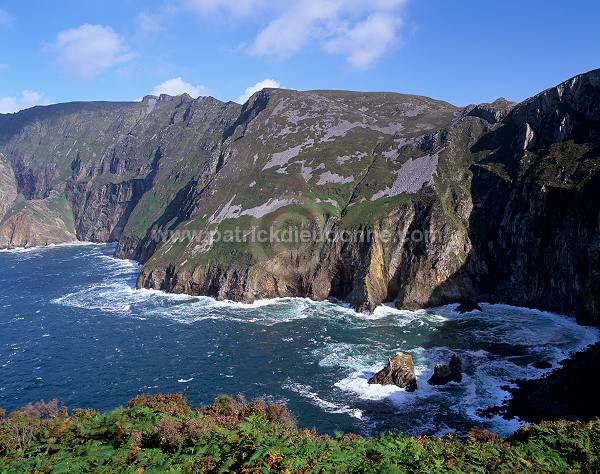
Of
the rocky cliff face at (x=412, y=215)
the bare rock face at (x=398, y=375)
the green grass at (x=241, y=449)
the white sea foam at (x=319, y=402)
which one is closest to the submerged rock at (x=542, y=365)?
the bare rock face at (x=398, y=375)

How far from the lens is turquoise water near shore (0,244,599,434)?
2132 inches

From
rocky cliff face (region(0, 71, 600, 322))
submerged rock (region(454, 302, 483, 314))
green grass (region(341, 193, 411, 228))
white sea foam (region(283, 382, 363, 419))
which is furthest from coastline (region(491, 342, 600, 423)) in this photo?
green grass (region(341, 193, 411, 228))

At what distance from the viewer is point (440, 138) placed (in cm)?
12338

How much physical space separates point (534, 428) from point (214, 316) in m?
71.5

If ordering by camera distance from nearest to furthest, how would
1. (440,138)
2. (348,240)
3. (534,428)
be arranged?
(534,428), (348,240), (440,138)

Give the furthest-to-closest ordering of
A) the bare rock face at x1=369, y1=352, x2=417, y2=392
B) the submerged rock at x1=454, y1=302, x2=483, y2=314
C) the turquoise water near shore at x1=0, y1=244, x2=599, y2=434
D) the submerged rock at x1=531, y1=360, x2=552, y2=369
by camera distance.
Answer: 1. the submerged rock at x1=454, y1=302, x2=483, y2=314
2. the submerged rock at x1=531, y1=360, x2=552, y2=369
3. the bare rock face at x1=369, y1=352, x2=417, y2=392
4. the turquoise water near shore at x1=0, y1=244, x2=599, y2=434

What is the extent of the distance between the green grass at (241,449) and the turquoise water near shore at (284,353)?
25190mm

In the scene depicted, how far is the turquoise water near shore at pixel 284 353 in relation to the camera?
54156 millimetres

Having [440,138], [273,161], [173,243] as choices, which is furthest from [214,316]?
[440,138]

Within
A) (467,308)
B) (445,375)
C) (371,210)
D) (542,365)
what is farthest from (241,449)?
(371,210)

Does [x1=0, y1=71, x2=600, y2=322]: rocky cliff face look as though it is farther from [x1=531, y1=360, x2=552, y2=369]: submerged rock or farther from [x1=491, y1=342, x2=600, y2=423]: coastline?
[x1=491, y1=342, x2=600, y2=423]: coastline

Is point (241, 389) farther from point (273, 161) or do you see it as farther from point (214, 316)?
point (273, 161)

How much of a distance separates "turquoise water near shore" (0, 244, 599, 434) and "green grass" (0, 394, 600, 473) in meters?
25.2

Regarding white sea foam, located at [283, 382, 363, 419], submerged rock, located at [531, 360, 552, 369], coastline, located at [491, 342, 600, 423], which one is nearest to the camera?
coastline, located at [491, 342, 600, 423]
